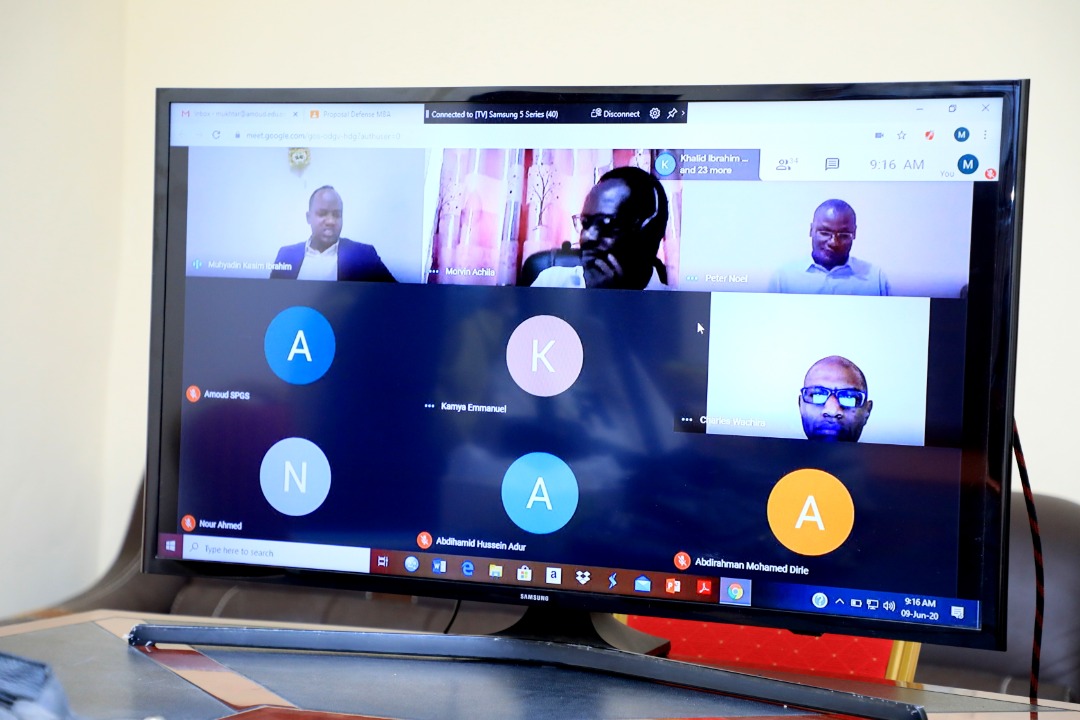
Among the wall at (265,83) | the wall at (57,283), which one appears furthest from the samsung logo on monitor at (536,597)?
the wall at (57,283)

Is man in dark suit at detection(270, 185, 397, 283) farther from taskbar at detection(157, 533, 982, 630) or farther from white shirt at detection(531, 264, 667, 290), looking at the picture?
taskbar at detection(157, 533, 982, 630)

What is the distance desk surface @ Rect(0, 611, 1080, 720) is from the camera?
0.80 m

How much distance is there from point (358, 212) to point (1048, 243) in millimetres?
1611

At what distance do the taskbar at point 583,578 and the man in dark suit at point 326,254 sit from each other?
0.28 m

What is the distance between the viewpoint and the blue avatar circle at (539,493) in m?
0.92

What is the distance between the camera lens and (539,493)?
0.93 metres

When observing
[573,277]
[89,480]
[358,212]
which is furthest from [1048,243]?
[89,480]

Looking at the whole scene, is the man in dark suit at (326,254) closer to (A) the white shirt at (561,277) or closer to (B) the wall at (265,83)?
(A) the white shirt at (561,277)

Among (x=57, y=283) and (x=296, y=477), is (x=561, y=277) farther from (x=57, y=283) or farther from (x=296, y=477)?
(x=57, y=283)

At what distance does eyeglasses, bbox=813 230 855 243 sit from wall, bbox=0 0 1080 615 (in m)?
1.32

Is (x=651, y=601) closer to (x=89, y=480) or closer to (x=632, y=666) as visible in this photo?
(x=632, y=666)

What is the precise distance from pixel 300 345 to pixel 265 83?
5.38 feet

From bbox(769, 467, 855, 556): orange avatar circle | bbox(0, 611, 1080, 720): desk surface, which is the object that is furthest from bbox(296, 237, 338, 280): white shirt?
A: bbox(769, 467, 855, 556): orange avatar circle

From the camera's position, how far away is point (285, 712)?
0.78 meters
